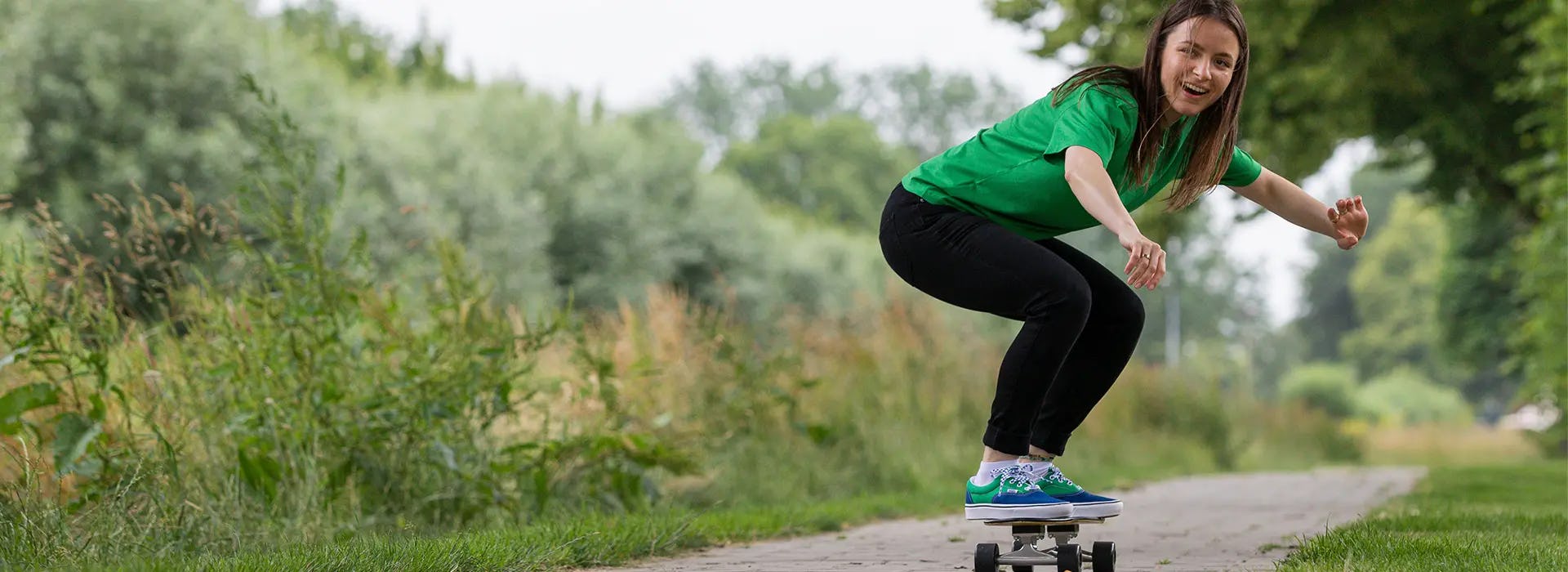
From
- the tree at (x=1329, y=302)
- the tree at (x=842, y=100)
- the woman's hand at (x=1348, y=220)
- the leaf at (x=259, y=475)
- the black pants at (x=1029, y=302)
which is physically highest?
the tree at (x=842, y=100)

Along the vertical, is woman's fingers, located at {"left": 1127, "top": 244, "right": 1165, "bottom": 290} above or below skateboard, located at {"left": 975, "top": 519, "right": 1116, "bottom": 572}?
above

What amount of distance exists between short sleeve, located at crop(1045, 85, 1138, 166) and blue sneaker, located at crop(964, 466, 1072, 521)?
948 millimetres

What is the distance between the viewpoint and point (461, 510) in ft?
21.3

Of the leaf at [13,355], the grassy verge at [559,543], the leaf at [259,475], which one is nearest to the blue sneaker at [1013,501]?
the grassy verge at [559,543]

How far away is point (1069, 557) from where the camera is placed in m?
3.95

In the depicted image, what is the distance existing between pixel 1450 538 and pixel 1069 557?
1989 mm

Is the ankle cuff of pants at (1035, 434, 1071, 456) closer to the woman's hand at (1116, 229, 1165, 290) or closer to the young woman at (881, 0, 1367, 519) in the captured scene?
the young woman at (881, 0, 1367, 519)

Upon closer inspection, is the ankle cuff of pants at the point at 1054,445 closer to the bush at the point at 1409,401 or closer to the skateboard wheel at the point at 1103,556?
the skateboard wheel at the point at 1103,556

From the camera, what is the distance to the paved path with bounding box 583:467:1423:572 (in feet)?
16.7

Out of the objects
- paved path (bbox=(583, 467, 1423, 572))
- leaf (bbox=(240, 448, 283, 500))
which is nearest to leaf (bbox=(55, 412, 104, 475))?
leaf (bbox=(240, 448, 283, 500))

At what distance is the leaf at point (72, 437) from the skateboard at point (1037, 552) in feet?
11.9

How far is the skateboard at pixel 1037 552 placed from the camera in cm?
400

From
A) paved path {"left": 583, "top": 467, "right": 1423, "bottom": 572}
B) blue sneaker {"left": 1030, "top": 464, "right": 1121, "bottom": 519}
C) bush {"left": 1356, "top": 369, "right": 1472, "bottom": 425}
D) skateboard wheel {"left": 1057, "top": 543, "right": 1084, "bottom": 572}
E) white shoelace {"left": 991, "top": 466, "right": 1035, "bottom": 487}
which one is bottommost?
bush {"left": 1356, "top": 369, "right": 1472, "bottom": 425}

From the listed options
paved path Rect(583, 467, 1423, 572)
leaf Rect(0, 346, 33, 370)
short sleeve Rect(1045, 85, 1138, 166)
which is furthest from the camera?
leaf Rect(0, 346, 33, 370)
